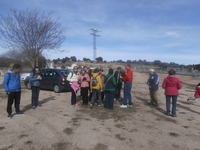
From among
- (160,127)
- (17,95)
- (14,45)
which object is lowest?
(160,127)

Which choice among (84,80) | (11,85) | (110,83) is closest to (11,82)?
(11,85)

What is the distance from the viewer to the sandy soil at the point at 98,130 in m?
4.29

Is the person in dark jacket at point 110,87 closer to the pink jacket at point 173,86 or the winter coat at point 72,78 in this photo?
the winter coat at point 72,78

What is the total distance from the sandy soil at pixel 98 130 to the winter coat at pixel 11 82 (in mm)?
920

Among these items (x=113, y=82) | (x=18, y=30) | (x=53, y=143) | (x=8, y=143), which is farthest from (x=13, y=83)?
(x=18, y=30)

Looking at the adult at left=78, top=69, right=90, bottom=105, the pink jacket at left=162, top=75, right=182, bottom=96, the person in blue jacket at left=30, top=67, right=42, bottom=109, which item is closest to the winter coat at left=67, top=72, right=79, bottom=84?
the adult at left=78, top=69, right=90, bottom=105

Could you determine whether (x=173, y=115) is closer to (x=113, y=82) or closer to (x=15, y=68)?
(x=113, y=82)

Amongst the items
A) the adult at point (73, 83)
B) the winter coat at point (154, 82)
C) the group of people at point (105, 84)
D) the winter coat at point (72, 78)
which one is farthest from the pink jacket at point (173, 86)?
the winter coat at point (72, 78)

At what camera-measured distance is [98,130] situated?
5195 millimetres

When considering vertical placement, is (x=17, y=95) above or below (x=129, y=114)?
above

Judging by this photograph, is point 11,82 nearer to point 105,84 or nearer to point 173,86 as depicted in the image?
point 105,84

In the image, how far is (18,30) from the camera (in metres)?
14.8

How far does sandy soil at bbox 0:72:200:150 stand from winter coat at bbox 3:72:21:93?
3.02ft

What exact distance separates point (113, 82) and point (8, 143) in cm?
428
